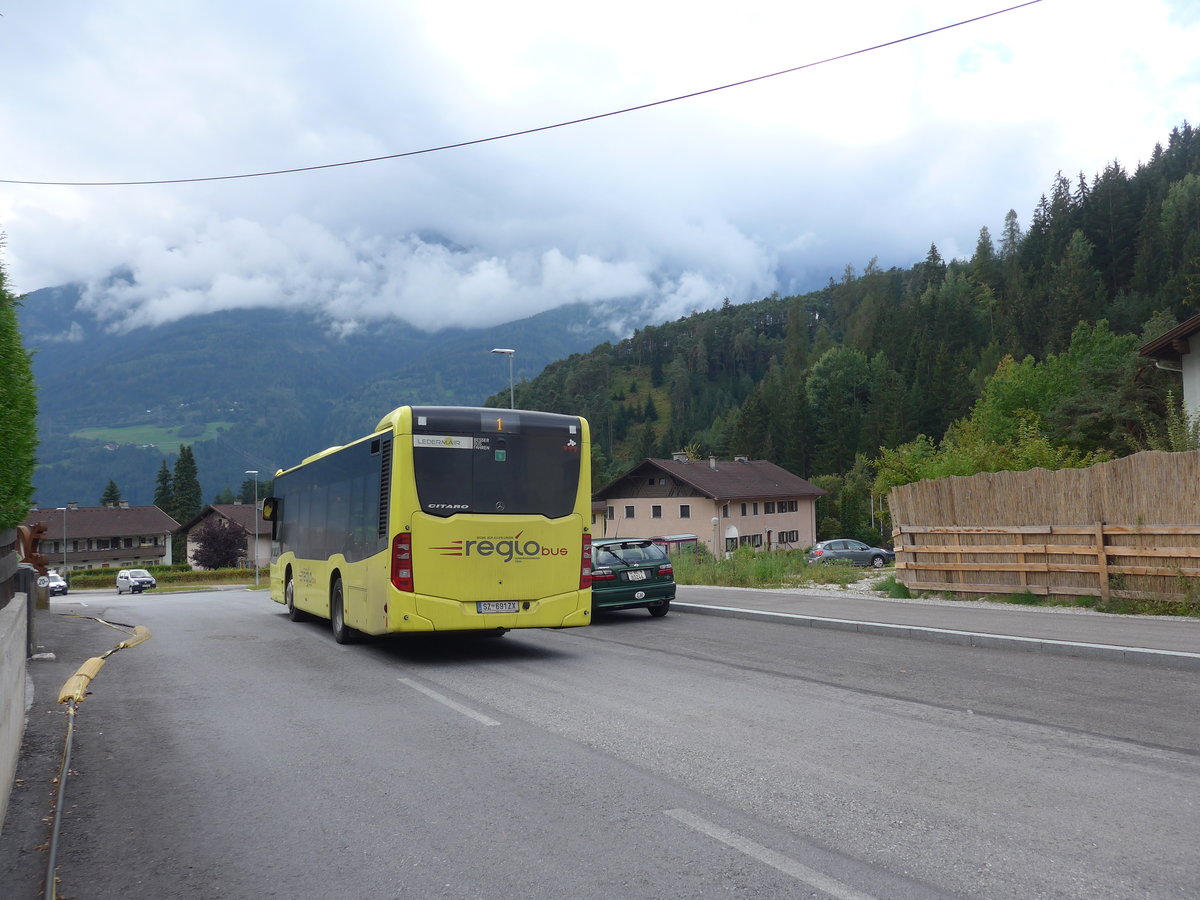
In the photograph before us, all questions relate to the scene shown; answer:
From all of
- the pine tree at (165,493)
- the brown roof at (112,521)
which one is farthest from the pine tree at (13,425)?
the pine tree at (165,493)

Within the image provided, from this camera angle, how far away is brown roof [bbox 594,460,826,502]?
72625 millimetres

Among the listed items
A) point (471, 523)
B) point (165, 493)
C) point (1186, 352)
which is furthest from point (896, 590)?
point (165, 493)

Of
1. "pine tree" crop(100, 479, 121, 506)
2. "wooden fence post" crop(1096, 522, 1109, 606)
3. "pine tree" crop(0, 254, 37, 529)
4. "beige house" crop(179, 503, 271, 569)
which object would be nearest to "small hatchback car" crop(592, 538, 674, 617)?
"wooden fence post" crop(1096, 522, 1109, 606)

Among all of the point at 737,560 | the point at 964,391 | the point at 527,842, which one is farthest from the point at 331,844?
the point at 964,391

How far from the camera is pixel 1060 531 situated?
15719mm

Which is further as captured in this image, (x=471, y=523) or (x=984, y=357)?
(x=984, y=357)

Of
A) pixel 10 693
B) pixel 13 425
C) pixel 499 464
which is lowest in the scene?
pixel 10 693

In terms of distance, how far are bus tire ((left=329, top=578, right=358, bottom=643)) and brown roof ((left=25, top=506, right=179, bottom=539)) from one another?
105935 mm

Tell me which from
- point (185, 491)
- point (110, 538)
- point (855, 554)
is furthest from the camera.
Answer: point (185, 491)

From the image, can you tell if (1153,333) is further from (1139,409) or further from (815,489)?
(1139,409)

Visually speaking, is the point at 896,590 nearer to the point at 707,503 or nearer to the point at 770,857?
the point at 770,857

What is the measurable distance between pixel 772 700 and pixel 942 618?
6.68m

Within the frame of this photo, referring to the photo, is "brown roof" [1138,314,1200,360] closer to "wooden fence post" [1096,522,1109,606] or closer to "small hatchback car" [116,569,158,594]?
"wooden fence post" [1096,522,1109,606]

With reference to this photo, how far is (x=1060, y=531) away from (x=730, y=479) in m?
61.4
